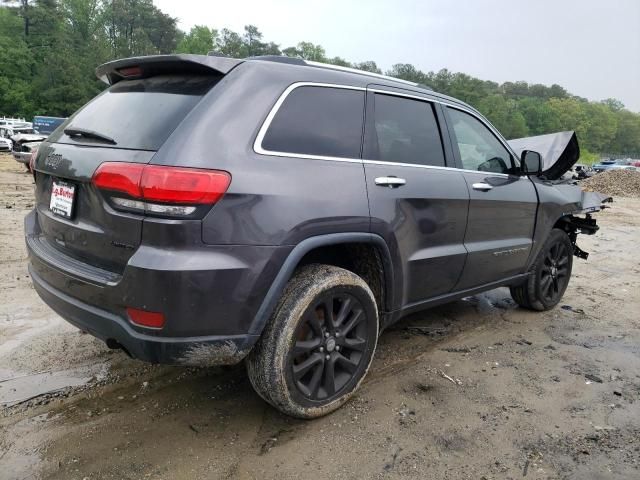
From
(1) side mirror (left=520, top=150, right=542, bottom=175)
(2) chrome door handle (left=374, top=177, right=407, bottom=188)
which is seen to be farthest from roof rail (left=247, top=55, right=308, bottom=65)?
(1) side mirror (left=520, top=150, right=542, bottom=175)

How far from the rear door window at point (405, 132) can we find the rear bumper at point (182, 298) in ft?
3.53

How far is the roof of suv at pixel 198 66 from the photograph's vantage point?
98.3 inches

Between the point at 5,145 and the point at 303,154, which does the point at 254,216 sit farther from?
the point at 5,145

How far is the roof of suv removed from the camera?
2.50 m

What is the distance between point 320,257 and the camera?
2.93m

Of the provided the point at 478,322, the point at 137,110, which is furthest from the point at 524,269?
the point at 137,110

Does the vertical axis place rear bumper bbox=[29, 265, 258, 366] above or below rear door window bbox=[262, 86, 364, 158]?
below

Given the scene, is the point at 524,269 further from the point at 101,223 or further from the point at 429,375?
the point at 101,223

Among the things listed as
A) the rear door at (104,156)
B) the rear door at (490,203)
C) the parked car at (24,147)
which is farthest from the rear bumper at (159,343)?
the parked car at (24,147)

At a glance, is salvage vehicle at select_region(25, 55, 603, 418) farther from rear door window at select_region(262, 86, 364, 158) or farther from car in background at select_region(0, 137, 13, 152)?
car in background at select_region(0, 137, 13, 152)

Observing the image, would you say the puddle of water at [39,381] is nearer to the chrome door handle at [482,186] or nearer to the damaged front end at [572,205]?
the chrome door handle at [482,186]

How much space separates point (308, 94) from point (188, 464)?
1967 mm

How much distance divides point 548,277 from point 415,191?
8.12 feet

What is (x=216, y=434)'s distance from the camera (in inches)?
106
